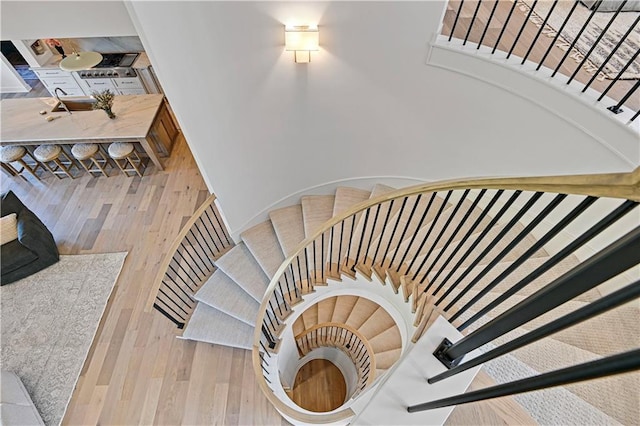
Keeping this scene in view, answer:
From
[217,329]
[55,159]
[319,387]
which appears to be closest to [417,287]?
[217,329]

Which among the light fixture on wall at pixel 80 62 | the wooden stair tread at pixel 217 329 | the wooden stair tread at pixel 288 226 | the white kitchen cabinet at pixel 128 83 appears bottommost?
the wooden stair tread at pixel 217 329

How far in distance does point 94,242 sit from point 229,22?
3.64m

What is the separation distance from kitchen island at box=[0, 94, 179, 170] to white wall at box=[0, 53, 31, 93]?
2364mm

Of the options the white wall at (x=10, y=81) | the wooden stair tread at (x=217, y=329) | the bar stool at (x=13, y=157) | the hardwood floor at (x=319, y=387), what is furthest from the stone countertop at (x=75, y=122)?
the hardwood floor at (x=319, y=387)

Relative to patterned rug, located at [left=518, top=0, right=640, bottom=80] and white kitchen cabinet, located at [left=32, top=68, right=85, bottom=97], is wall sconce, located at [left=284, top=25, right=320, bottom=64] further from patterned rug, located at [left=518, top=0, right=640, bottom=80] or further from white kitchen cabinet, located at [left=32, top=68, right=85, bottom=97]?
white kitchen cabinet, located at [left=32, top=68, right=85, bottom=97]

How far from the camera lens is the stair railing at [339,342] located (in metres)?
4.17

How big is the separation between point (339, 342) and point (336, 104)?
3.10 m

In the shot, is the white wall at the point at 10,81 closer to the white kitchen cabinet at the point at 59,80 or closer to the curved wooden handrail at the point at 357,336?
the white kitchen cabinet at the point at 59,80

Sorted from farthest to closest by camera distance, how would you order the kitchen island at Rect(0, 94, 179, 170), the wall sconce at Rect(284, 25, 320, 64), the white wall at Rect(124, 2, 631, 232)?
the kitchen island at Rect(0, 94, 179, 170), the wall sconce at Rect(284, 25, 320, 64), the white wall at Rect(124, 2, 631, 232)

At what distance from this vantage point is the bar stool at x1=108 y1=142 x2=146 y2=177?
493cm

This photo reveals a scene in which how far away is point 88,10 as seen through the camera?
2.34 meters

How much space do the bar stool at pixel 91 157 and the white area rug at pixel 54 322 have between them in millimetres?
1483

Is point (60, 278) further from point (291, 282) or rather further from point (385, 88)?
point (385, 88)

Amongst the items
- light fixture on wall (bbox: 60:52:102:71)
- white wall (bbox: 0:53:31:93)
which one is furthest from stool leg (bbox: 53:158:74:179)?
white wall (bbox: 0:53:31:93)
